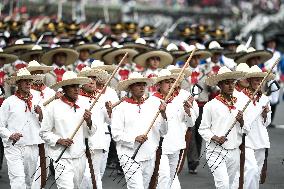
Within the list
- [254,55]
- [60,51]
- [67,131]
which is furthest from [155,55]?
[67,131]

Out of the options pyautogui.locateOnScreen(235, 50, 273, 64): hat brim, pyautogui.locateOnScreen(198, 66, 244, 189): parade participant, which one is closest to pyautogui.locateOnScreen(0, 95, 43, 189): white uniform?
pyautogui.locateOnScreen(198, 66, 244, 189): parade participant

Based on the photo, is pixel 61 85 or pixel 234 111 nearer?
pixel 61 85

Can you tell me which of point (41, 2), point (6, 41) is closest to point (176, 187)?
point (6, 41)

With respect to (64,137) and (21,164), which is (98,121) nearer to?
(21,164)

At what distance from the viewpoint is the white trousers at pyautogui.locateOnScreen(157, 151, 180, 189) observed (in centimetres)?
1502

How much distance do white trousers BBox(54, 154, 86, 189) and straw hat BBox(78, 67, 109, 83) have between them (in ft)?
7.33

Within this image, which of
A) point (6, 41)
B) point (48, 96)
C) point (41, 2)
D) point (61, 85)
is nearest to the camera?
Answer: point (61, 85)

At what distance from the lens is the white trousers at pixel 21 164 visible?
15094 millimetres

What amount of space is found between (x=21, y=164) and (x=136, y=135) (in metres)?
1.78

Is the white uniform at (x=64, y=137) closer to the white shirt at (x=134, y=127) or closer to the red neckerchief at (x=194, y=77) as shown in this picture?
the white shirt at (x=134, y=127)

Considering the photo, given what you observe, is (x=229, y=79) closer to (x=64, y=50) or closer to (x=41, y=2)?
(x=64, y=50)

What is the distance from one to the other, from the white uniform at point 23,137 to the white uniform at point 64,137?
122 cm

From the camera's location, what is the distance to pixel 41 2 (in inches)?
2330

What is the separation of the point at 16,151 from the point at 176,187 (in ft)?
7.69
